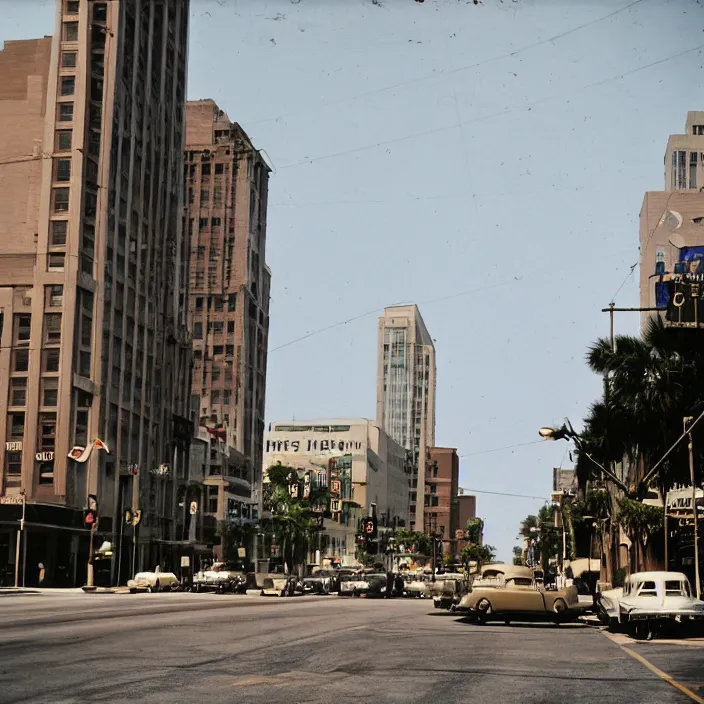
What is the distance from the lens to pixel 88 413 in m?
106

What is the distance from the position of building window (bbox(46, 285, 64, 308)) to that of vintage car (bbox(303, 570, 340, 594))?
34455mm

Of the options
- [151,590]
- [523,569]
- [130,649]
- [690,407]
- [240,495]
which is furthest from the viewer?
[240,495]

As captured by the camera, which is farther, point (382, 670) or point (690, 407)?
point (690, 407)

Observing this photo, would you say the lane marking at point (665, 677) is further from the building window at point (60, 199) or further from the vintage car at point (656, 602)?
the building window at point (60, 199)

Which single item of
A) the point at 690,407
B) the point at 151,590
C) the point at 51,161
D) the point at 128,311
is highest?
the point at 51,161

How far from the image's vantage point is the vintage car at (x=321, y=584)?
282 ft

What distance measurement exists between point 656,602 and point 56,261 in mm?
84220

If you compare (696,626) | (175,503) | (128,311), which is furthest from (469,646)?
(175,503)

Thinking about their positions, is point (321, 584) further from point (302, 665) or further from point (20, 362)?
point (302, 665)

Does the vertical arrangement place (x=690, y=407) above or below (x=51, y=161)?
below

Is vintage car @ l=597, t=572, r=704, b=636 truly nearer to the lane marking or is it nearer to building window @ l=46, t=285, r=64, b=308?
the lane marking

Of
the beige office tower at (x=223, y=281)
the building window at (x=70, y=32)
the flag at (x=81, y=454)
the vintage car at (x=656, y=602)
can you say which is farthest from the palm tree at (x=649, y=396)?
the beige office tower at (x=223, y=281)

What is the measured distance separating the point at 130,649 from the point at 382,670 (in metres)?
5.05

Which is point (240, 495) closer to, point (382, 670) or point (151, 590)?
point (151, 590)
